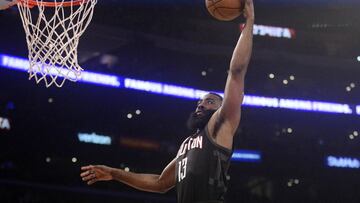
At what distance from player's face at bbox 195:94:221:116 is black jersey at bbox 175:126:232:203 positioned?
0.19 m

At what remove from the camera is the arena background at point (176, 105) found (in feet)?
37.7

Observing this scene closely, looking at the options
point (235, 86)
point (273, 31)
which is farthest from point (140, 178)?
point (273, 31)

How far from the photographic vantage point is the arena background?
11.5 m

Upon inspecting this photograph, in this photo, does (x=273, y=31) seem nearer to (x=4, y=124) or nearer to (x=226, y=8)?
(x=4, y=124)

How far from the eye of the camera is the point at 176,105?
42.5 ft

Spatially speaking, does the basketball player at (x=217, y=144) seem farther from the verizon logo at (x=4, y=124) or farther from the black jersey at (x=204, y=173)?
the verizon logo at (x=4, y=124)

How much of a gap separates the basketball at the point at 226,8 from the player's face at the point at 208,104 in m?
0.54

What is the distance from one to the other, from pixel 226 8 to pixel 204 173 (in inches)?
42.3

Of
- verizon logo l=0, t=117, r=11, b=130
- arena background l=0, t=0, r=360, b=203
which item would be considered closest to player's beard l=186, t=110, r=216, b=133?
arena background l=0, t=0, r=360, b=203

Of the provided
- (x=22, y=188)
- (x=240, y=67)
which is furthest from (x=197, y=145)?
(x=22, y=188)

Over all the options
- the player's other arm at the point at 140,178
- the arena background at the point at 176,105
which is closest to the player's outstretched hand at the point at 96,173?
the player's other arm at the point at 140,178

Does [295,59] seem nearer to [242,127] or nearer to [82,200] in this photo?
[242,127]

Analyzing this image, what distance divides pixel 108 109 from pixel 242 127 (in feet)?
12.2

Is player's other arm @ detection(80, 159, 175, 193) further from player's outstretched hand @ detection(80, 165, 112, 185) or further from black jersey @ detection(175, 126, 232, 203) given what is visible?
black jersey @ detection(175, 126, 232, 203)
